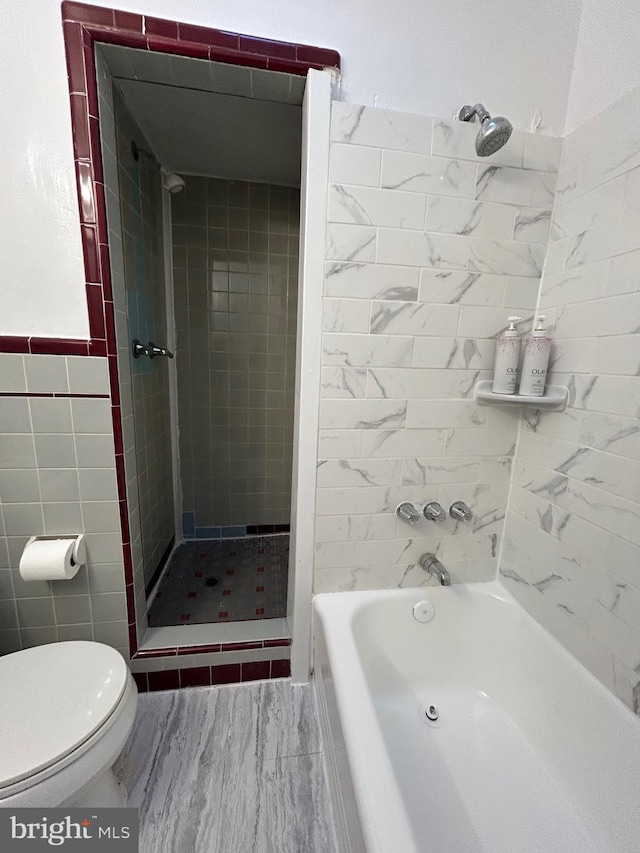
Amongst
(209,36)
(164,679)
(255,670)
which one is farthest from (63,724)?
(209,36)

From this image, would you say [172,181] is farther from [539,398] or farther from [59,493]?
[539,398]

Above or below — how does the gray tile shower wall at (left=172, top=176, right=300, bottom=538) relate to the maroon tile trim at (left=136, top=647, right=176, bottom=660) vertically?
above

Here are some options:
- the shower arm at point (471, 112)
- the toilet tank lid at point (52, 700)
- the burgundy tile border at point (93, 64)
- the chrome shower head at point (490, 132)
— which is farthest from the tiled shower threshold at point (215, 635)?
the shower arm at point (471, 112)

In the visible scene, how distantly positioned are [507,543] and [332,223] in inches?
50.6

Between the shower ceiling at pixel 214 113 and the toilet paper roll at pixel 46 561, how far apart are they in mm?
1452

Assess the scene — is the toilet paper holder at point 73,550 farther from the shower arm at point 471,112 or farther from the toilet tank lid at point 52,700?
the shower arm at point 471,112

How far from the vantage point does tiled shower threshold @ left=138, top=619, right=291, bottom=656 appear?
1312mm

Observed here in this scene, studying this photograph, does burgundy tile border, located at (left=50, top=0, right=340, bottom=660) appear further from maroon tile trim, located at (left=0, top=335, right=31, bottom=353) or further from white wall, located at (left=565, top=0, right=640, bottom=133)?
white wall, located at (left=565, top=0, right=640, bottom=133)

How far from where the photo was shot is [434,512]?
3.85ft

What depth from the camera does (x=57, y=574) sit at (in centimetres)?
106

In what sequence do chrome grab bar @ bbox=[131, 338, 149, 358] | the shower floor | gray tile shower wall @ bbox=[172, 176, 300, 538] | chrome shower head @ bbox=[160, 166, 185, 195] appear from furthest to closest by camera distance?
gray tile shower wall @ bbox=[172, 176, 300, 538] → chrome shower head @ bbox=[160, 166, 185, 195] → the shower floor → chrome grab bar @ bbox=[131, 338, 149, 358]

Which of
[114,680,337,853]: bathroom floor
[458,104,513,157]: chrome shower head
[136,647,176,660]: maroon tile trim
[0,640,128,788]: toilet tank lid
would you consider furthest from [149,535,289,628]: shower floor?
[458,104,513,157]: chrome shower head

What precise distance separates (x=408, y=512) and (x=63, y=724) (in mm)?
1072

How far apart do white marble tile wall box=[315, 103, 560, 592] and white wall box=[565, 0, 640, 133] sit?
4.3 inches
